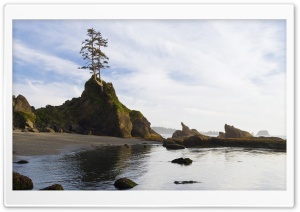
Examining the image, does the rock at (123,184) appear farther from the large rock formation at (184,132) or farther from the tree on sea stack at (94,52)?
the tree on sea stack at (94,52)

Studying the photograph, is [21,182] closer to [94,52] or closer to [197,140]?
[94,52]

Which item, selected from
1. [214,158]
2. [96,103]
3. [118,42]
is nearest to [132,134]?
[96,103]

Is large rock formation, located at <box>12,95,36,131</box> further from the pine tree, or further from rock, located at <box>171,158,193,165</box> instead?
rock, located at <box>171,158,193,165</box>

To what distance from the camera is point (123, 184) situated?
8.07 m

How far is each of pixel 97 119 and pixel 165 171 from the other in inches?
280

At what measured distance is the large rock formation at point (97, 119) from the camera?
11812mm

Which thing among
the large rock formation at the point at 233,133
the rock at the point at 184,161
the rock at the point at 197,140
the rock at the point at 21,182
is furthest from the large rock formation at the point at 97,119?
the rock at the point at 21,182

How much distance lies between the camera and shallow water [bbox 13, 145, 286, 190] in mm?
8234

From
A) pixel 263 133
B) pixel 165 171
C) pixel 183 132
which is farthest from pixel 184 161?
pixel 263 133

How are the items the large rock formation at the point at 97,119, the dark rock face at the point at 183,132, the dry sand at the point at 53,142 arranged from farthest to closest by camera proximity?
the large rock formation at the point at 97,119
the dark rock face at the point at 183,132
the dry sand at the point at 53,142

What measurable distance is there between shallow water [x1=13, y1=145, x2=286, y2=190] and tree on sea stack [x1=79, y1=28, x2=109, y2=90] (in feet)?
10.6

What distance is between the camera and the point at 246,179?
28.0 feet

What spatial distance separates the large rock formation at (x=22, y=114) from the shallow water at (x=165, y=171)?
1170mm

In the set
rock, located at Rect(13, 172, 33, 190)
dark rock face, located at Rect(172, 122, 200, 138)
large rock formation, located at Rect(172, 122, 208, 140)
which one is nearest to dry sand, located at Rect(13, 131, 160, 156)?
rock, located at Rect(13, 172, 33, 190)
